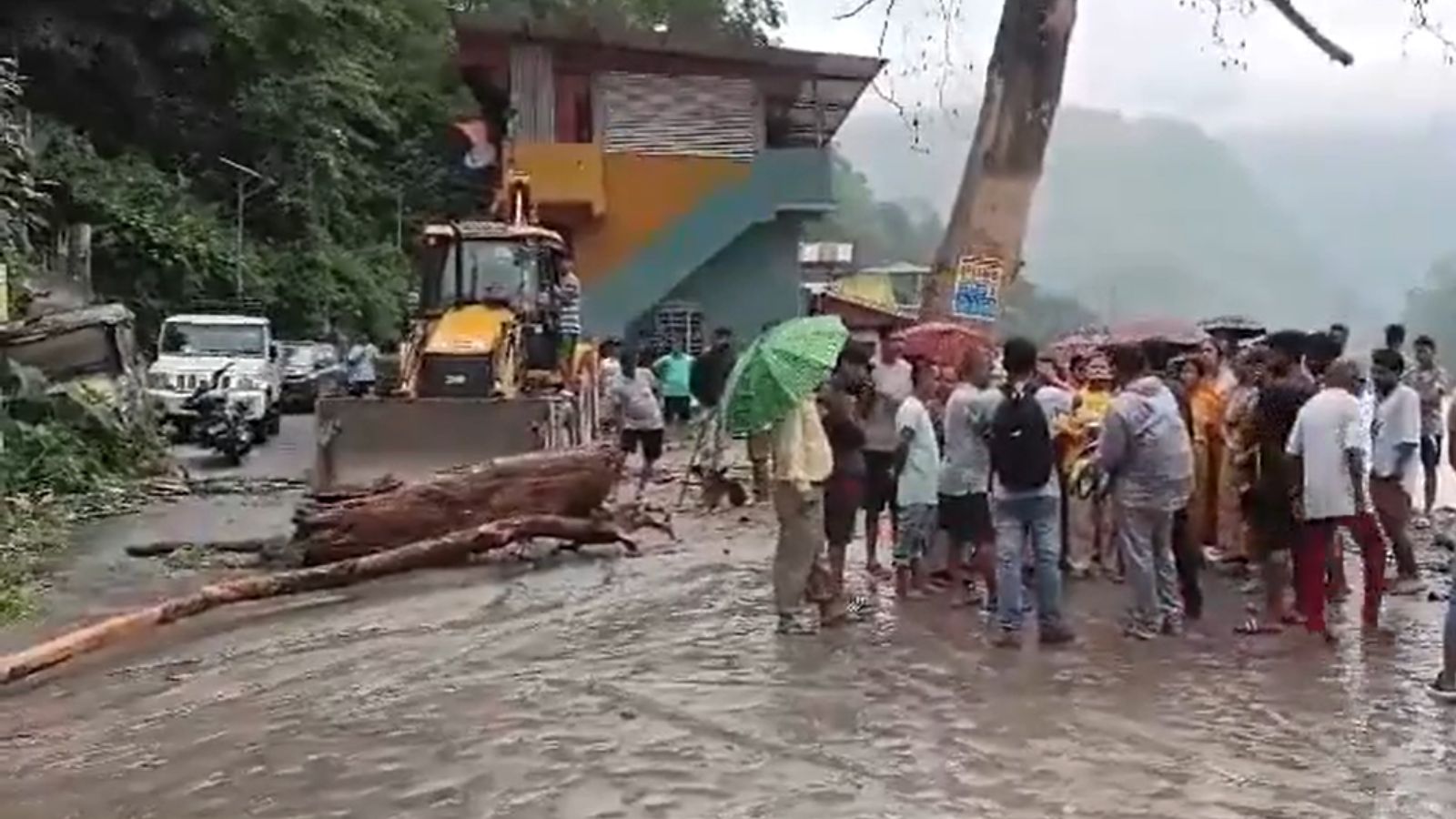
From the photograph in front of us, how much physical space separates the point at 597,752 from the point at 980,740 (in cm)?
169

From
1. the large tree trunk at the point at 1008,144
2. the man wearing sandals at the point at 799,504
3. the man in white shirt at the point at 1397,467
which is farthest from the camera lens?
the large tree trunk at the point at 1008,144

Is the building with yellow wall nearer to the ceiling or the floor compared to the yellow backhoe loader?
nearer to the ceiling

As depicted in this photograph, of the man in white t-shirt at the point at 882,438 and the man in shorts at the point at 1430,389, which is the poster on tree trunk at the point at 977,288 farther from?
the man in white t-shirt at the point at 882,438

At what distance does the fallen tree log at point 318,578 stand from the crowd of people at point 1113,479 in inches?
104

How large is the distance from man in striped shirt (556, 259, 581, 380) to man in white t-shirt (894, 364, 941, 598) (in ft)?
28.7

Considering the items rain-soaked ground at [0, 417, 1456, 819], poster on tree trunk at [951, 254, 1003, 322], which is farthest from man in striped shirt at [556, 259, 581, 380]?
rain-soaked ground at [0, 417, 1456, 819]

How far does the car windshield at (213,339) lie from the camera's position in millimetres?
28953

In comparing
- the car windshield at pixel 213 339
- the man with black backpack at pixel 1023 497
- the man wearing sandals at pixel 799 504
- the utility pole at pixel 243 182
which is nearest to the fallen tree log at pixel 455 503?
the man wearing sandals at pixel 799 504

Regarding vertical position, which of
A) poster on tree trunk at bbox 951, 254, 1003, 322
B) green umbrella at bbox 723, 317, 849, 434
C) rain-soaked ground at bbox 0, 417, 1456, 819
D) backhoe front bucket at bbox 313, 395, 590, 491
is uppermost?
poster on tree trunk at bbox 951, 254, 1003, 322

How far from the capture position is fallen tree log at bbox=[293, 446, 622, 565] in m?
14.3

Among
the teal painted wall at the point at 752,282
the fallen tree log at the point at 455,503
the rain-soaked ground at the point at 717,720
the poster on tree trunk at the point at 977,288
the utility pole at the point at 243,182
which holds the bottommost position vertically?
the rain-soaked ground at the point at 717,720

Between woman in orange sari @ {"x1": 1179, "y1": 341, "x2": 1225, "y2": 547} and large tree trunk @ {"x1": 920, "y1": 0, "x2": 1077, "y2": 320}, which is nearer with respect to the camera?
woman in orange sari @ {"x1": 1179, "y1": 341, "x2": 1225, "y2": 547}

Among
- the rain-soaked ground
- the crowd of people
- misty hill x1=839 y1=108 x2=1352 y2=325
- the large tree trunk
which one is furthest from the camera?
misty hill x1=839 y1=108 x2=1352 y2=325

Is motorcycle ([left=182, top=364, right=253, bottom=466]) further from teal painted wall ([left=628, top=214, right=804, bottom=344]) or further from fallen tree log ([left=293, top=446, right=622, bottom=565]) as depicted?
teal painted wall ([left=628, top=214, right=804, bottom=344])
